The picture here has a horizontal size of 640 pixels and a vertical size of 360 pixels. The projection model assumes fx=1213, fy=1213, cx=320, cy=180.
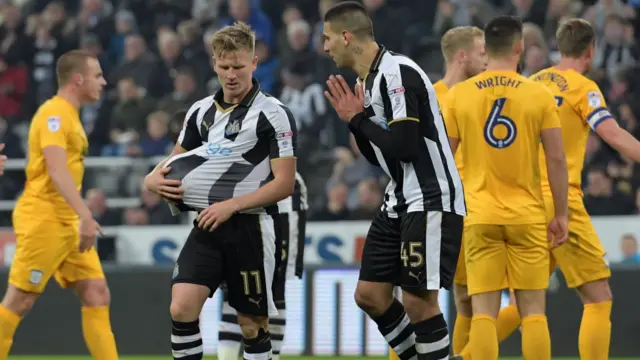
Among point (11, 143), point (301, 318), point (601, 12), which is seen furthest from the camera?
point (11, 143)

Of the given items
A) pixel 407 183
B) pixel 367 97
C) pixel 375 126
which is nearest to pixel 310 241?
pixel 407 183

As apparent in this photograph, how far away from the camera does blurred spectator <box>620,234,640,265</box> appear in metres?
11.5

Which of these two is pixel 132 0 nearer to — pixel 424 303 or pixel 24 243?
pixel 24 243

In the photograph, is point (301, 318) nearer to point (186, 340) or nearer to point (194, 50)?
point (186, 340)

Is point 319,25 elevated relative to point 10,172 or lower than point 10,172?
elevated

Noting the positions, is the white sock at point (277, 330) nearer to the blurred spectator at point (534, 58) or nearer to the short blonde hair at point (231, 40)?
the short blonde hair at point (231, 40)

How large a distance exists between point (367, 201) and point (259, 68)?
3.29m

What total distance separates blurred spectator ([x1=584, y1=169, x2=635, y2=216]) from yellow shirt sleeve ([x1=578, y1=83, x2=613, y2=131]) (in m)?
4.78

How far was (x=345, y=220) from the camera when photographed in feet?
43.0

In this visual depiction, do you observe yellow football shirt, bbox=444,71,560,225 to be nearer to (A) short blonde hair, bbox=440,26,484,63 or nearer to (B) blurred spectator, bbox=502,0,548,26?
(A) short blonde hair, bbox=440,26,484,63

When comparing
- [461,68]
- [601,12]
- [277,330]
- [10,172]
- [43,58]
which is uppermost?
[601,12]

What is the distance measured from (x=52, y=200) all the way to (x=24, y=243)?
357 mm

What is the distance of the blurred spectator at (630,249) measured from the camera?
37.7 feet

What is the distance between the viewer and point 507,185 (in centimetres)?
737
